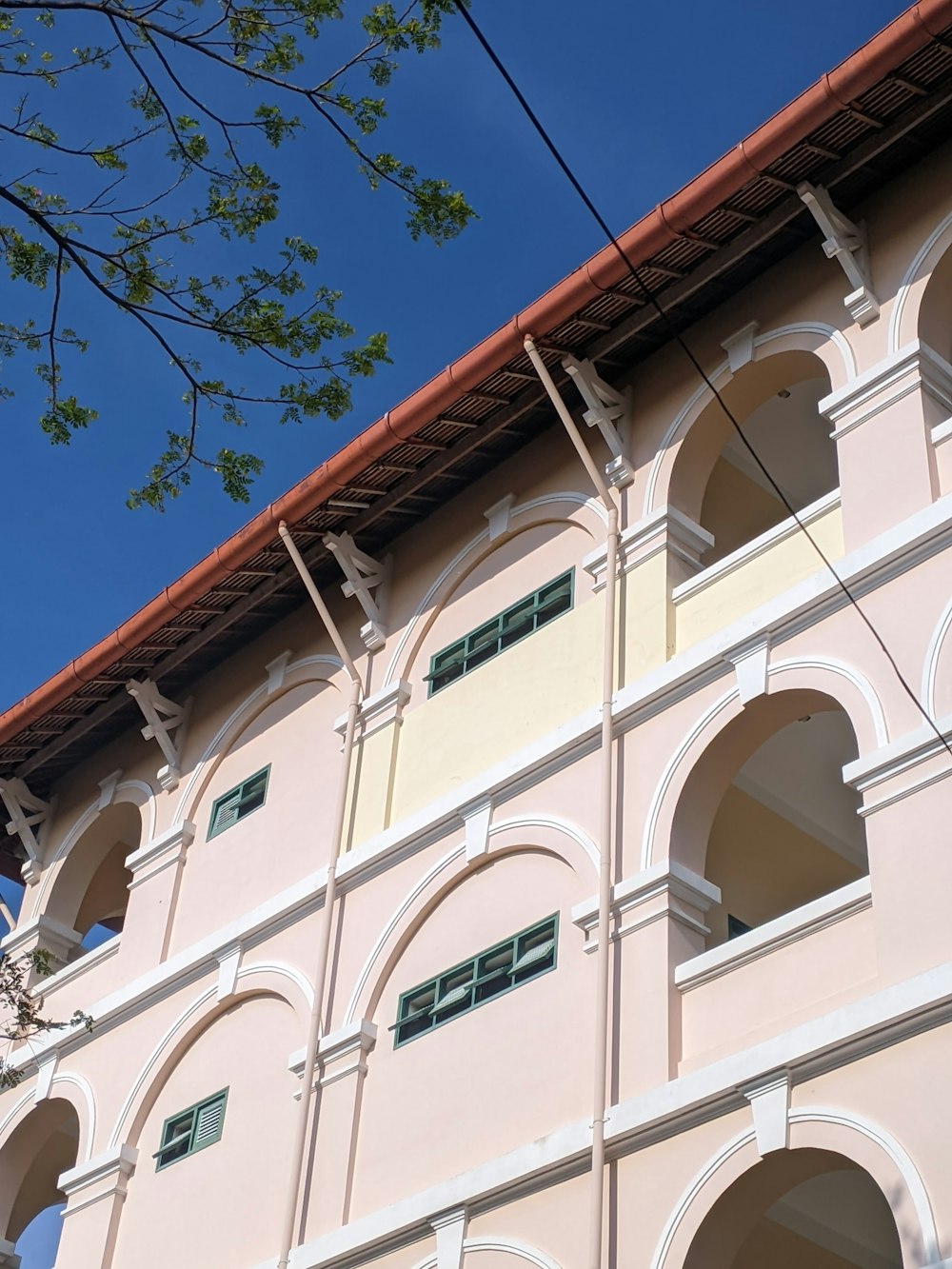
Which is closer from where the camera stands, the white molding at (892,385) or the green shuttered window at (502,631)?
the white molding at (892,385)

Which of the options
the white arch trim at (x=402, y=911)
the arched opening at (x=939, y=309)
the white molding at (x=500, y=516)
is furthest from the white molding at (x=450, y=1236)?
the arched opening at (x=939, y=309)

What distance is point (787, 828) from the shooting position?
14.7 m

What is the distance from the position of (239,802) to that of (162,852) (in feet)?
3.50

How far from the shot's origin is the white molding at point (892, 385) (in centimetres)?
1311

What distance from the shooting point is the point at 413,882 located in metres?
14.6

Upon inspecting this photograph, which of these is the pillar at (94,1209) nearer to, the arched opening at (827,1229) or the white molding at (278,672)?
the white molding at (278,672)

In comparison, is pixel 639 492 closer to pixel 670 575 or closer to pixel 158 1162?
pixel 670 575

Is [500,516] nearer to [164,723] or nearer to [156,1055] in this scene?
[164,723]

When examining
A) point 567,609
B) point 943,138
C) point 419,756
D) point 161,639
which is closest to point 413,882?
point 419,756

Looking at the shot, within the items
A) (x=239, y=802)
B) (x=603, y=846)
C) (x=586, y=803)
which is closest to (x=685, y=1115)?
(x=603, y=846)

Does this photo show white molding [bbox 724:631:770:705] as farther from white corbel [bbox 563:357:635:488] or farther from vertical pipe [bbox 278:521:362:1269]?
vertical pipe [bbox 278:521:362:1269]

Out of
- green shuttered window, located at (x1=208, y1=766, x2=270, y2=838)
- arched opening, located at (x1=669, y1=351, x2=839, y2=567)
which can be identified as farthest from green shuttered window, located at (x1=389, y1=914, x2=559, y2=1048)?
green shuttered window, located at (x1=208, y1=766, x2=270, y2=838)

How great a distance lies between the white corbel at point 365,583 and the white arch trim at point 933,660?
621 centimetres

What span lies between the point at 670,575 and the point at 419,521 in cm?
351
